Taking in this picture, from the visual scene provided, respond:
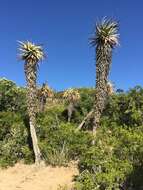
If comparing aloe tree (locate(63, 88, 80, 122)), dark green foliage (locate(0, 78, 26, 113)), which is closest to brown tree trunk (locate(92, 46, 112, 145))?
aloe tree (locate(63, 88, 80, 122))

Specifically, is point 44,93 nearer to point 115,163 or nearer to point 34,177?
point 34,177

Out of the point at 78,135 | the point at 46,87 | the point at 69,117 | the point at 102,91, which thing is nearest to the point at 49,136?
the point at 78,135

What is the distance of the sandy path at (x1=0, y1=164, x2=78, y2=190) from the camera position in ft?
120

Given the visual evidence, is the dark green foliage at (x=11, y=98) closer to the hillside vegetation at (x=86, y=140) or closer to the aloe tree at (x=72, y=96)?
the hillside vegetation at (x=86, y=140)

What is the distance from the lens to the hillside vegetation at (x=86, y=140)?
1240 inches

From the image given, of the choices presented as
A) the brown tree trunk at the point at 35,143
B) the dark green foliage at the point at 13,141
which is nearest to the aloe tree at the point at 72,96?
the dark green foliage at the point at 13,141

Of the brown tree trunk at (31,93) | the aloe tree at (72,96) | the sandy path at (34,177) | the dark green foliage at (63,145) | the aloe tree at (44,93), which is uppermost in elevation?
the aloe tree at (44,93)

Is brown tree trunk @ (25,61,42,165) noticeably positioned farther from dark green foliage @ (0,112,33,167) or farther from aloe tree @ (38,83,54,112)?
aloe tree @ (38,83,54,112)

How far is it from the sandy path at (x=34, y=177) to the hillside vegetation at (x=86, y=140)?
2.81 feet

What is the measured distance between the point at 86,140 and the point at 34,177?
16.2ft

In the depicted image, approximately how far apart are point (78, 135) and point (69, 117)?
37.5 feet

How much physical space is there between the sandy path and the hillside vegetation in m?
0.86

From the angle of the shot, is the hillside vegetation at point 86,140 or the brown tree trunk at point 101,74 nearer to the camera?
the hillside vegetation at point 86,140

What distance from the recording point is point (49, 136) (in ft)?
139
